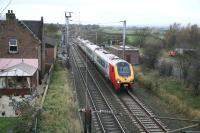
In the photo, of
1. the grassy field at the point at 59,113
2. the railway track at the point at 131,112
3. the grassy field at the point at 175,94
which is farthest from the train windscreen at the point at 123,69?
the grassy field at the point at 59,113

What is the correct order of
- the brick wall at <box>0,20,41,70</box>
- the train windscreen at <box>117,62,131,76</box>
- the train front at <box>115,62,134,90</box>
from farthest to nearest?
the brick wall at <box>0,20,41,70</box> < the train windscreen at <box>117,62,131,76</box> < the train front at <box>115,62,134,90</box>

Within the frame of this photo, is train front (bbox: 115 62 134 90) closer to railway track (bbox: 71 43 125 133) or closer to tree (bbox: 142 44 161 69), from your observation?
railway track (bbox: 71 43 125 133)

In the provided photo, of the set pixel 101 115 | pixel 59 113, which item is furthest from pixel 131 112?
pixel 59 113

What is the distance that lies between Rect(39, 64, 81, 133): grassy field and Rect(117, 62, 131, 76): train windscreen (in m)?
4.95

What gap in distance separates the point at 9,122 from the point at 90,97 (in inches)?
405

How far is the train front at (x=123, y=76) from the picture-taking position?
2997 cm

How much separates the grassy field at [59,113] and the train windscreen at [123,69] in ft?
16.2

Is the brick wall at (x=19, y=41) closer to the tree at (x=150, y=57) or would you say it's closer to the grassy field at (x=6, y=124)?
the grassy field at (x=6, y=124)

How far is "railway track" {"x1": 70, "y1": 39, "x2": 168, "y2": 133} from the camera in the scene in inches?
804

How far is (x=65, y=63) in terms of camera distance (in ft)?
153

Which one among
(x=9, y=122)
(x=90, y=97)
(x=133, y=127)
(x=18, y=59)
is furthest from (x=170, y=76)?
(x=9, y=122)

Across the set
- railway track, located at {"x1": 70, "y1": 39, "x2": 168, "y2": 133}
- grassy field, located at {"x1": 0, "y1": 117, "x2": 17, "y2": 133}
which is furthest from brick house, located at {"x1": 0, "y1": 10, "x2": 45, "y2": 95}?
grassy field, located at {"x1": 0, "y1": 117, "x2": 17, "y2": 133}

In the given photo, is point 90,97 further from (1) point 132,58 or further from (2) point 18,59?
(1) point 132,58

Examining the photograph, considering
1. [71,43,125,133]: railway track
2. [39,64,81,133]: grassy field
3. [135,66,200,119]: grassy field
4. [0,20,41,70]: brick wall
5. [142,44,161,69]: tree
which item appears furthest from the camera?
[142,44,161,69]: tree
